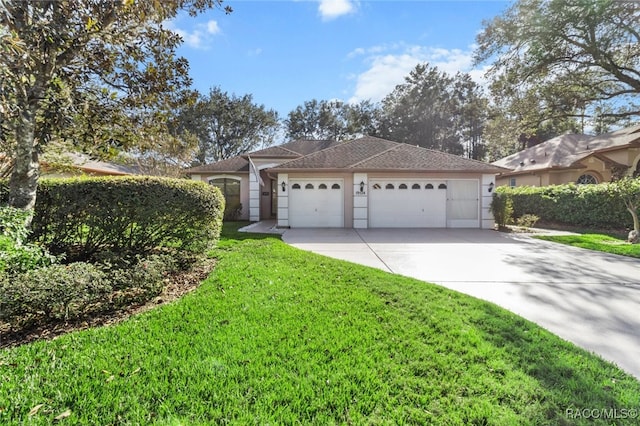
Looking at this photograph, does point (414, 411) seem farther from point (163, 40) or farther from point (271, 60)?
→ point (271, 60)

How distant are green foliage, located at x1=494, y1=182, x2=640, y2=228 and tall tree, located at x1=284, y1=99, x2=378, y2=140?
21642mm

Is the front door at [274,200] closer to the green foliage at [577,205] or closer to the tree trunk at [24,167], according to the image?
the green foliage at [577,205]

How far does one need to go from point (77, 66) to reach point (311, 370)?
6740mm

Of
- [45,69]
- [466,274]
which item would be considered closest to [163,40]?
[45,69]

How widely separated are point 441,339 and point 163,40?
6.60 m

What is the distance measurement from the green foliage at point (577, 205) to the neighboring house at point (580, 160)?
1797mm

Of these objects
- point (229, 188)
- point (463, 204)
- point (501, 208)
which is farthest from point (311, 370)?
point (229, 188)

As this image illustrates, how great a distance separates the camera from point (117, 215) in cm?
526

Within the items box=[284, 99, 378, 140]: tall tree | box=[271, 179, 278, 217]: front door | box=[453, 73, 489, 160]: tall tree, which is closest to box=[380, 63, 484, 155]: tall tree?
box=[453, 73, 489, 160]: tall tree

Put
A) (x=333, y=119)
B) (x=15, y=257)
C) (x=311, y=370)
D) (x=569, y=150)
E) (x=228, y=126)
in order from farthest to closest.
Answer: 1. (x=333, y=119)
2. (x=228, y=126)
3. (x=569, y=150)
4. (x=15, y=257)
5. (x=311, y=370)

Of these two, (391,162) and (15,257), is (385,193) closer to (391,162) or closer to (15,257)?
(391,162)

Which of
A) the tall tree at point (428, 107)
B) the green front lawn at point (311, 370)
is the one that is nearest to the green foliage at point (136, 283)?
the green front lawn at point (311, 370)

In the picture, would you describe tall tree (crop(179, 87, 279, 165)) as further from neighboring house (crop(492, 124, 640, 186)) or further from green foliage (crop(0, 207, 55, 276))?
green foliage (crop(0, 207, 55, 276))

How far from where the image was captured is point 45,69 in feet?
15.0
